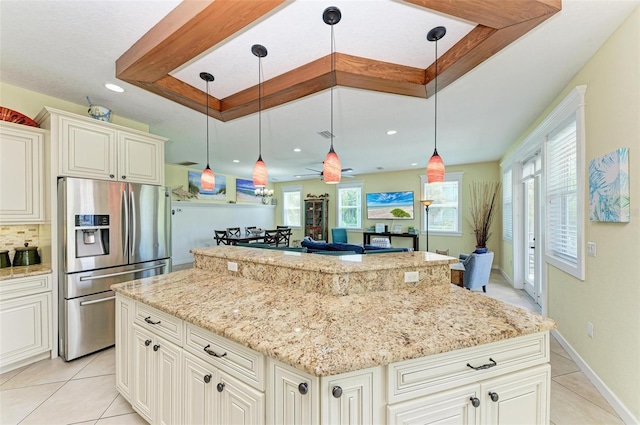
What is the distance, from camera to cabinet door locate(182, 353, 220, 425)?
50.5 inches

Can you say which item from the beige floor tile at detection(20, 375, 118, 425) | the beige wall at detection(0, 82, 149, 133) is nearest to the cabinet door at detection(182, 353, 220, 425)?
the beige floor tile at detection(20, 375, 118, 425)

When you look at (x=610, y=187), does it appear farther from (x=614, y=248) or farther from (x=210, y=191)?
(x=210, y=191)

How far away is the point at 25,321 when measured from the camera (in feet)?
7.70

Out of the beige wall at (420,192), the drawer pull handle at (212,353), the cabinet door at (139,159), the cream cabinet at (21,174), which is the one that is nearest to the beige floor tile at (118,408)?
the drawer pull handle at (212,353)

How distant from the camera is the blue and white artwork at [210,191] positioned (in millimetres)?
7066

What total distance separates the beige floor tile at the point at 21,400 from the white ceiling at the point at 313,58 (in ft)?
8.81

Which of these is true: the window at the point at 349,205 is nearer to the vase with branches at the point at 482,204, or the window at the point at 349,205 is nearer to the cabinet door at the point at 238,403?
the vase with branches at the point at 482,204

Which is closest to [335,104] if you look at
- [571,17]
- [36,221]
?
[571,17]

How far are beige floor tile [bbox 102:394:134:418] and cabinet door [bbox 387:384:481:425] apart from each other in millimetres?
1998

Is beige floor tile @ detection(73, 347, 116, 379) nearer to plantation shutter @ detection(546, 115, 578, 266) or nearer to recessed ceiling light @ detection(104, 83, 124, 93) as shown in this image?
recessed ceiling light @ detection(104, 83, 124, 93)

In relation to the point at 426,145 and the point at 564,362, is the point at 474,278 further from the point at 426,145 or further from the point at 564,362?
the point at 426,145

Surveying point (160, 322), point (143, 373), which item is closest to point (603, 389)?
point (160, 322)

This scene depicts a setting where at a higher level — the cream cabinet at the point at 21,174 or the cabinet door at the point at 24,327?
the cream cabinet at the point at 21,174

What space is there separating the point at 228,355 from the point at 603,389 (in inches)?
109
